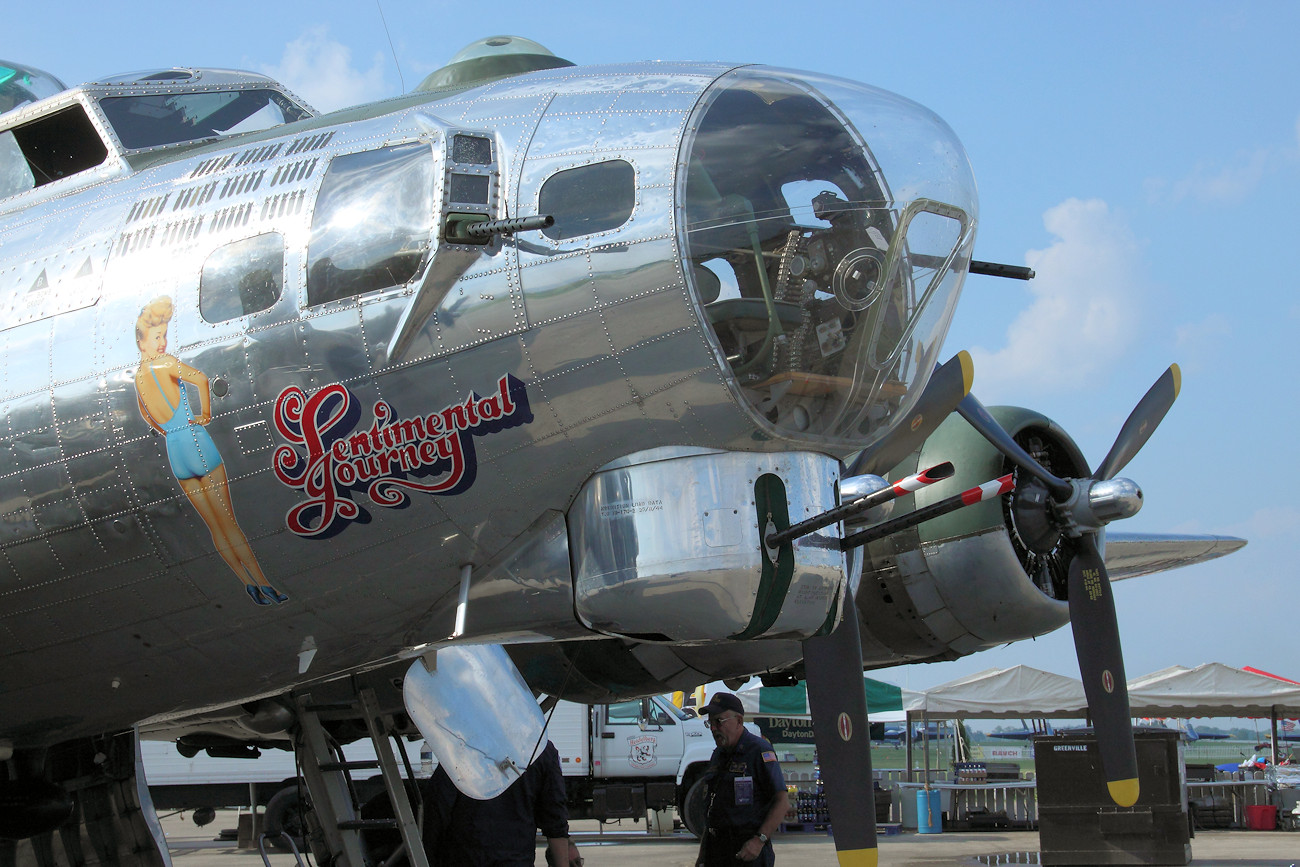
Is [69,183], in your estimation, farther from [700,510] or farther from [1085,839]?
[1085,839]

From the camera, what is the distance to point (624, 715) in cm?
1883

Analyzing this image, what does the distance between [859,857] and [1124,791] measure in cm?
312

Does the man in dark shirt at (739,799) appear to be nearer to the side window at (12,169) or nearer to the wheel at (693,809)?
the side window at (12,169)

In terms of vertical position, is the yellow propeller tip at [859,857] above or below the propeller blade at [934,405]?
below

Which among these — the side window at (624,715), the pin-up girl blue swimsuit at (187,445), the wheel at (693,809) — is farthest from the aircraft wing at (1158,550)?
the pin-up girl blue swimsuit at (187,445)

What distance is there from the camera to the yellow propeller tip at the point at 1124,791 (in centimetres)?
848

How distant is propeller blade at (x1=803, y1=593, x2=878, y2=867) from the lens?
20.8 ft

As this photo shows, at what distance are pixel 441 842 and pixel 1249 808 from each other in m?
19.6

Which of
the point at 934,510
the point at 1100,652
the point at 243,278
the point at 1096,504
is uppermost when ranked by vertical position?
the point at 243,278

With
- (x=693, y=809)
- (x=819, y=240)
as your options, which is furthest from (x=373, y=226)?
(x=693, y=809)

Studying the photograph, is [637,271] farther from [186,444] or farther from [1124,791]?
[1124,791]

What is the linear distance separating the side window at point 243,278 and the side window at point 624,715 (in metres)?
14.6

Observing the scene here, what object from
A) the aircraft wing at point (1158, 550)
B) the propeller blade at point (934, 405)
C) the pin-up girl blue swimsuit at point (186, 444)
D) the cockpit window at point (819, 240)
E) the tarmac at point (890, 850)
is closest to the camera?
the cockpit window at point (819, 240)

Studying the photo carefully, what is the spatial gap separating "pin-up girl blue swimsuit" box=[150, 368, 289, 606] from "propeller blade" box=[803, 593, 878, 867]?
3092 mm
